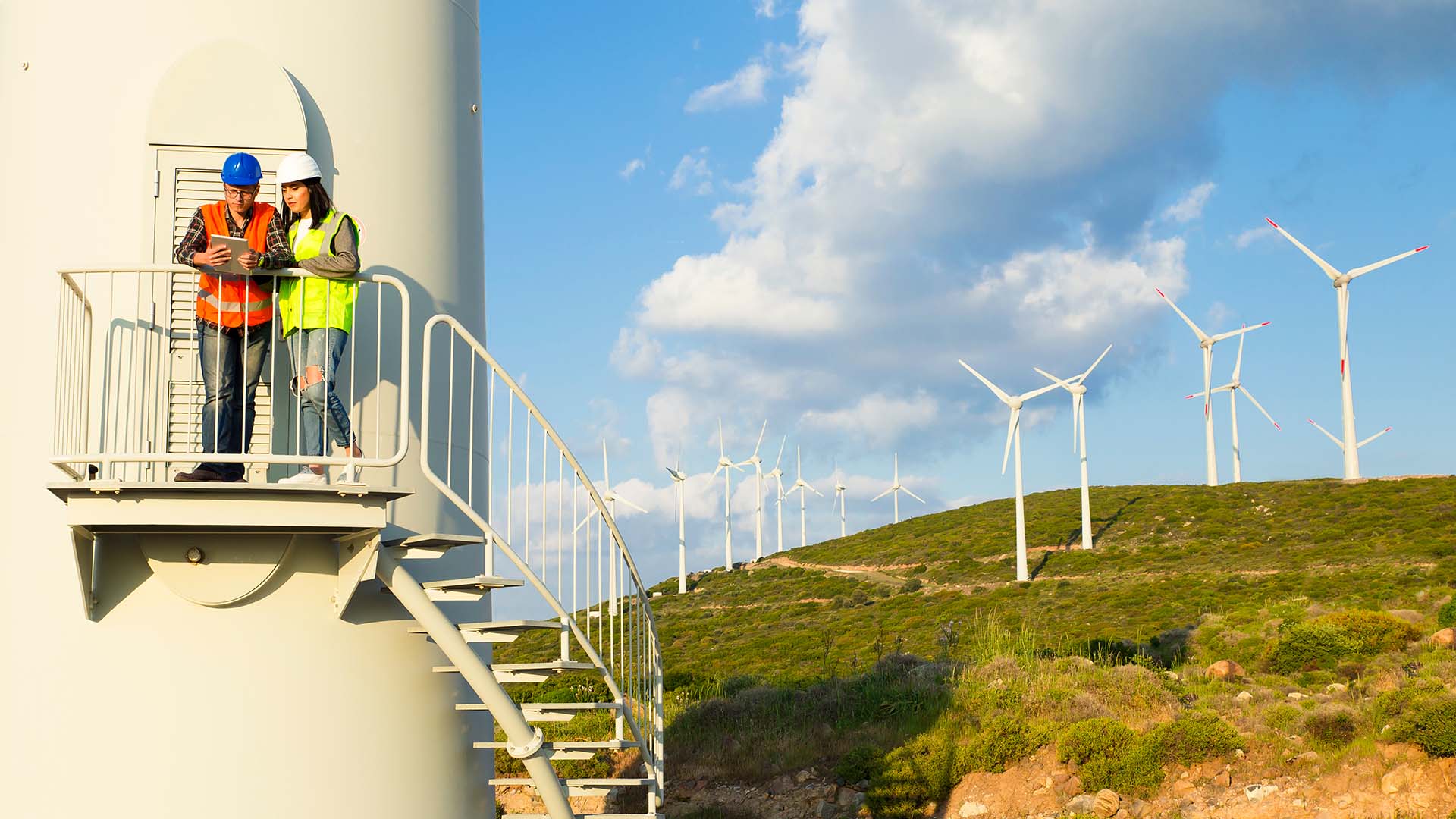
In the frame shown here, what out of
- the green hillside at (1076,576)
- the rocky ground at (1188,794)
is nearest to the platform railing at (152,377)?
the rocky ground at (1188,794)

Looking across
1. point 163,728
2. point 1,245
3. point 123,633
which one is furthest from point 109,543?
point 1,245

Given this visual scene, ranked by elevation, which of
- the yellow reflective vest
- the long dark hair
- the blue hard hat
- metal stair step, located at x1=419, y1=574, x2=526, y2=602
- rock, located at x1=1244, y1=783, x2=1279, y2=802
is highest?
the blue hard hat

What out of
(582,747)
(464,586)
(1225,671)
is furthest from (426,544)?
(1225,671)

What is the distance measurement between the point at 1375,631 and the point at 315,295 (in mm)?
23467

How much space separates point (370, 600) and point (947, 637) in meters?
25.8

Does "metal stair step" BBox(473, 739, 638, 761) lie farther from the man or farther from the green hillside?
the green hillside

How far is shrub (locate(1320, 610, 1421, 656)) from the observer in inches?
944

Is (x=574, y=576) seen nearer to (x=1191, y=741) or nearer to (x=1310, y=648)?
(x=1191, y=741)

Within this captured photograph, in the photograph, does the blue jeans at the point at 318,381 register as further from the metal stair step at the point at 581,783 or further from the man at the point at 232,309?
the metal stair step at the point at 581,783

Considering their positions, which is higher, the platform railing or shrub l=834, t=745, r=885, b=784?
the platform railing

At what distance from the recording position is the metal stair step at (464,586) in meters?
7.85

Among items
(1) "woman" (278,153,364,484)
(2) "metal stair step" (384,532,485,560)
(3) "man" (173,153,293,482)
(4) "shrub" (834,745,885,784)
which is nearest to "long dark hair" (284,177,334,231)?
(1) "woman" (278,153,364,484)

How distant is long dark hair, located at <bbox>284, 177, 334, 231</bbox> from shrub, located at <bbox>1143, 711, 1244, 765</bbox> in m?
14.0

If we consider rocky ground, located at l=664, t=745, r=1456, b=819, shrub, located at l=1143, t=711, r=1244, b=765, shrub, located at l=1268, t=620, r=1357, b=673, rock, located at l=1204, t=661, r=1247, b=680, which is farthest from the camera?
shrub, located at l=1268, t=620, r=1357, b=673
